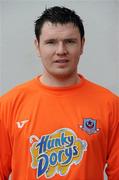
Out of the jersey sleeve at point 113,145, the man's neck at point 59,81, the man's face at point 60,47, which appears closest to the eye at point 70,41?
the man's face at point 60,47

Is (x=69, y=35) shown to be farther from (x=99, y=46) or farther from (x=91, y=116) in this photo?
(x=99, y=46)

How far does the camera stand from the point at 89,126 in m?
1.27

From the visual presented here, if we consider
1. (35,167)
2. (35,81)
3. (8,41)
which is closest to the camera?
(35,167)

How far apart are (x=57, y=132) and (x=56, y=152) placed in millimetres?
69

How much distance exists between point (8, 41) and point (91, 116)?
30.8 inches

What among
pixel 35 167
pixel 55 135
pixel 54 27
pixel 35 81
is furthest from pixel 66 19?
pixel 35 167

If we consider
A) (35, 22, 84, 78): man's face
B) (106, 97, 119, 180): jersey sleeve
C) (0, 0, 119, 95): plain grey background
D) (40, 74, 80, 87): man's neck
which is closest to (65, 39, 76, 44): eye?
(35, 22, 84, 78): man's face

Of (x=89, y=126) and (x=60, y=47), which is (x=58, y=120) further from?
(x=60, y=47)

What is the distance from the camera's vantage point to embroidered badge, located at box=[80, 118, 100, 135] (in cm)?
127

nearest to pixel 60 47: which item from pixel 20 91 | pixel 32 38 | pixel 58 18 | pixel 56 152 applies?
pixel 58 18

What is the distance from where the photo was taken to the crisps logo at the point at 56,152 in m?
1.26

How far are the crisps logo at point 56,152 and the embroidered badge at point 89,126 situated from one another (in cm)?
4

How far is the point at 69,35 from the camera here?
1.26 metres

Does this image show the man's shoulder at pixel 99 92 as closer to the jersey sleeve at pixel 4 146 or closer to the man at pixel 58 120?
the man at pixel 58 120
